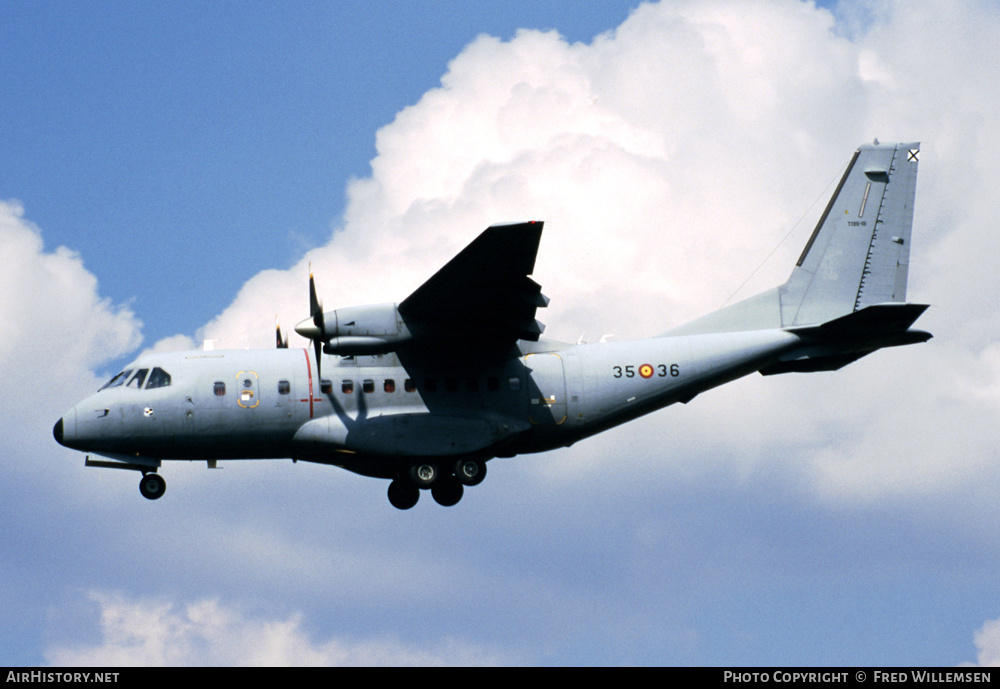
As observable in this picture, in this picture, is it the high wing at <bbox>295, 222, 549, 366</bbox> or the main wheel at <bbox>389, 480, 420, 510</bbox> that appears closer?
the high wing at <bbox>295, 222, 549, 366</bbox>

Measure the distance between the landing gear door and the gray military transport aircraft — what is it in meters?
0.03

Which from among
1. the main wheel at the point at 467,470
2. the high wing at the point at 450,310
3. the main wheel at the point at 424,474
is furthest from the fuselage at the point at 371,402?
the high wing at the point at 450,310

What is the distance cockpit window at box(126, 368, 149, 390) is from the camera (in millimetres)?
30094

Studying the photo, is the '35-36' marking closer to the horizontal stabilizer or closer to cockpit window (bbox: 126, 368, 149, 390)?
the horizontal stabilizer

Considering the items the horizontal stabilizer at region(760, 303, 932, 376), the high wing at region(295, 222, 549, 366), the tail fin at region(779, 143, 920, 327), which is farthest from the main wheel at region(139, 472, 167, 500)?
the tail fin at region(779, 143, 920, 327)

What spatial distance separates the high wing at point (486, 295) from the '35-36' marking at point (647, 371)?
8.26 ft

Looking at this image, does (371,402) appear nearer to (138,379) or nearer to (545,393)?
(545,393)

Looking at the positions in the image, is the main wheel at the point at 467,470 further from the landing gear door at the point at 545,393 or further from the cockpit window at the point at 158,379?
the cockpit window at the point at 158,379

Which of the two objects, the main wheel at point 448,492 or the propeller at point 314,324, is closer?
the propeller at point 314,324

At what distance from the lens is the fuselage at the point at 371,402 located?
97.5ft

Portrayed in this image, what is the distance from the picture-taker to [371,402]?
98.5 ft

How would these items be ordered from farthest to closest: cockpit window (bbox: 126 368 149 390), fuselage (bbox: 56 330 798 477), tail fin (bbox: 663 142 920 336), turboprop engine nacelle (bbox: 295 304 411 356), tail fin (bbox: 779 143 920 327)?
tail fin (bbox: 779 143 920 327) → tail fin (bbox: 663 142 920 336) → cockpit window (bbox: 126 368 149 390) → fuselage (bbox: 56 330 798 477) → turboprop engine nacelle (bbox: 295 304 411 356)

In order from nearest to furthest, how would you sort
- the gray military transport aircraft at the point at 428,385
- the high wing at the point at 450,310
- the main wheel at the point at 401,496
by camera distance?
the high wing at the point at 450,310 < the gray military transport aircraft at the point at 428,385 < the main wheel at the point at 401,496

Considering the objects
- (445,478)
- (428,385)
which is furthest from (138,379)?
(445,478)
